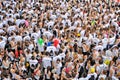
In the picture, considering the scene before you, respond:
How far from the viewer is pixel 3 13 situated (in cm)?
1012

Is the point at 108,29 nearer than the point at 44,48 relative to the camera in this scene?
No

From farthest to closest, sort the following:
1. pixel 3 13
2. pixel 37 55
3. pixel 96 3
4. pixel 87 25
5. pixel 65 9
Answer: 1. pixel 96 3
2. pixel 65 9
3. pixel 3 13
4. pixel 87 25
5. pixel 37 55

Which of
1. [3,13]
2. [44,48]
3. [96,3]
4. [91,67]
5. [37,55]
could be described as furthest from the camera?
[96,3]

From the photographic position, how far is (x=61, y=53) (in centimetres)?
734

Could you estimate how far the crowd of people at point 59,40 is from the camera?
262 inches

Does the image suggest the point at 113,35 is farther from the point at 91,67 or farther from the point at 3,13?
the point at 3,13

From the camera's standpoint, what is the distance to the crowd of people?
666 cm

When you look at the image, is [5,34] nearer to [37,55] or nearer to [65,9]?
[37,55]

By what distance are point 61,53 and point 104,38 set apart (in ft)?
5.08

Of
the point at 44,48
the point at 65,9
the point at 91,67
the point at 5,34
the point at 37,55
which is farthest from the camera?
the point at 65,9

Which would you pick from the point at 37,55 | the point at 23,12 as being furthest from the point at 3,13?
the point at 37,55

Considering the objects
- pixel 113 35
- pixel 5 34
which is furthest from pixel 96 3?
pixel 5 34

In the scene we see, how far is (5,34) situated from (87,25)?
2480 millimetres

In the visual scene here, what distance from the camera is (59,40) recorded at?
26.8 ft
